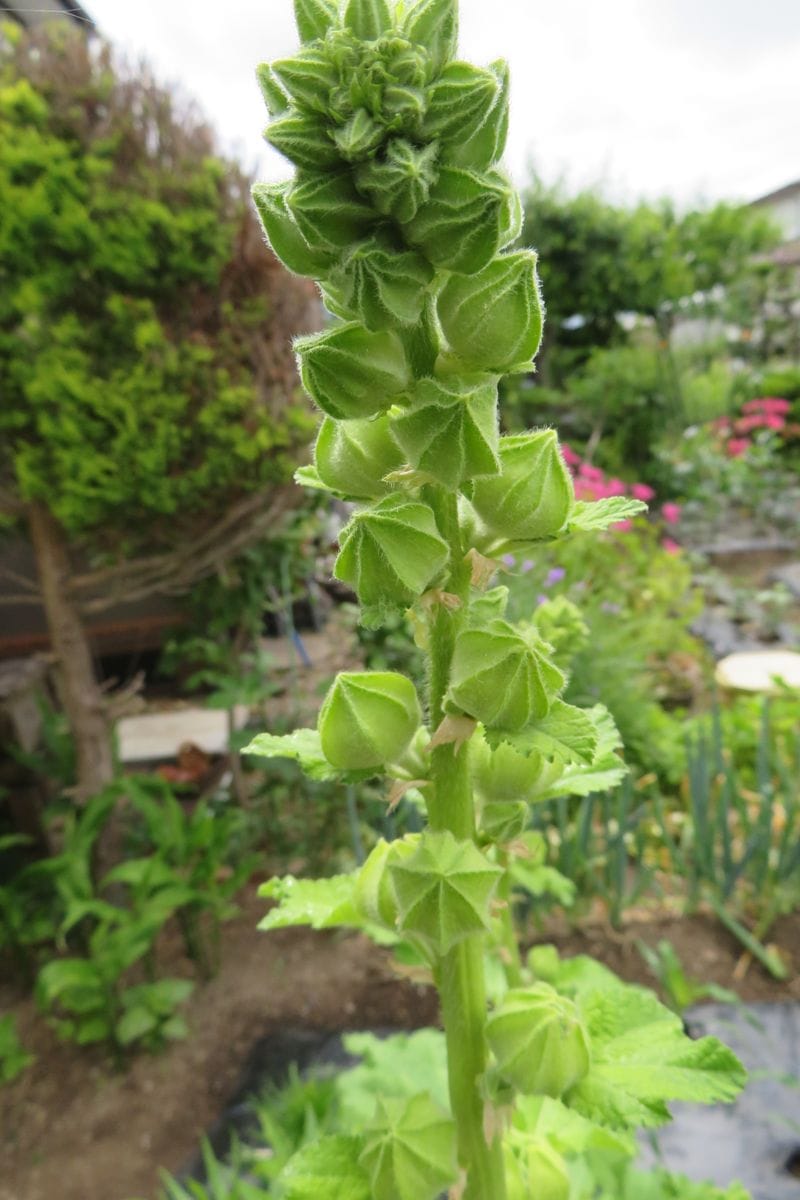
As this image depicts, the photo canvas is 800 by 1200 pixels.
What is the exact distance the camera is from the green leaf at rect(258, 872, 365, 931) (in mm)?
1020

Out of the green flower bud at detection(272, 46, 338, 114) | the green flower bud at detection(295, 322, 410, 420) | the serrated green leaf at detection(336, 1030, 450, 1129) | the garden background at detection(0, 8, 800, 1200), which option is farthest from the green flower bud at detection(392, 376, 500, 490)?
the serrated green leaf at detection(336, 1030, 450, 1129)

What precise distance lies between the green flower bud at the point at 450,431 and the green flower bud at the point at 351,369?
3 centimetres

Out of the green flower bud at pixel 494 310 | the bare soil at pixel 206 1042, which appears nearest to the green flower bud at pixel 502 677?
the green flower bud at pixel 494 310

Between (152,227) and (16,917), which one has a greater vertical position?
(152,227)

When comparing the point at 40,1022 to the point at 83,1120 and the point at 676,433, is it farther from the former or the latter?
the point at 676,433

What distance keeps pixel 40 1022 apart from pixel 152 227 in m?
3.12

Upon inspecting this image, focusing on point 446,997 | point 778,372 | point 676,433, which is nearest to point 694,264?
point 778,372

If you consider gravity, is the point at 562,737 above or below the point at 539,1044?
above

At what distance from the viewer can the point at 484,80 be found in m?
0.65

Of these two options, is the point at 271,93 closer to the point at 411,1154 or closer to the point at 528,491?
the point at 528,491

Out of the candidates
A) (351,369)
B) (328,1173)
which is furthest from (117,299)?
(328,1173)

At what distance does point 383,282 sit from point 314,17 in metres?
0.25

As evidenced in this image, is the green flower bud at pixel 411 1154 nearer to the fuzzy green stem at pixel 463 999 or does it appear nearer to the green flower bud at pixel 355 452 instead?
the fuzzy green stem at pixel 463 999

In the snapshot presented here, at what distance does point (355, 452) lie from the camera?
2.59 feet
